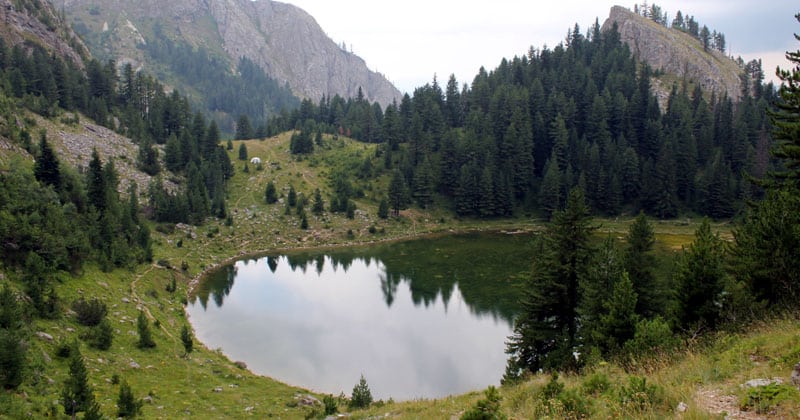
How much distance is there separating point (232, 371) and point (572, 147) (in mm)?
90117

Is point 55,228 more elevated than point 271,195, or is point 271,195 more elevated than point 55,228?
point 271,195

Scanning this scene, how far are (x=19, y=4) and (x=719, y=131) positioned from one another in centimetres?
15500

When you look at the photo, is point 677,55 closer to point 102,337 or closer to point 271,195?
point 271,195

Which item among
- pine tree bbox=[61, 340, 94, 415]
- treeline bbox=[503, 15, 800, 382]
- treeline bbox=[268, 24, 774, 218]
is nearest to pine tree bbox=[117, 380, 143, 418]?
pine tree bbox=[61, 340, 94, 415]

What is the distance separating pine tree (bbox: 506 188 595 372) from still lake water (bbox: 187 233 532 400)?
2102 mm

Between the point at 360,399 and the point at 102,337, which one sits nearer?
the point at 360,399

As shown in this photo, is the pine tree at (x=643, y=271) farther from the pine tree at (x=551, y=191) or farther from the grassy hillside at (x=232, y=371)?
the pine tree at (x=551, y=191)

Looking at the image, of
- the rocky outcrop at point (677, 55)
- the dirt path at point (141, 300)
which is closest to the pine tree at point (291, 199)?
the dirt path at point (141, 300)

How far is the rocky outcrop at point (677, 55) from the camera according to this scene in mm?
147000

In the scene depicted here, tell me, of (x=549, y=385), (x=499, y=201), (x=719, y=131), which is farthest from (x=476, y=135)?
(x=549, y=385)

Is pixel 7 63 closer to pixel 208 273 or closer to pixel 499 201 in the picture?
pixel 208 273

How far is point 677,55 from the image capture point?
14912cm

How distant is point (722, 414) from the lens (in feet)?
26.8

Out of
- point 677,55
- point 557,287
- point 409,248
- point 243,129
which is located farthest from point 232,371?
point 677,55
